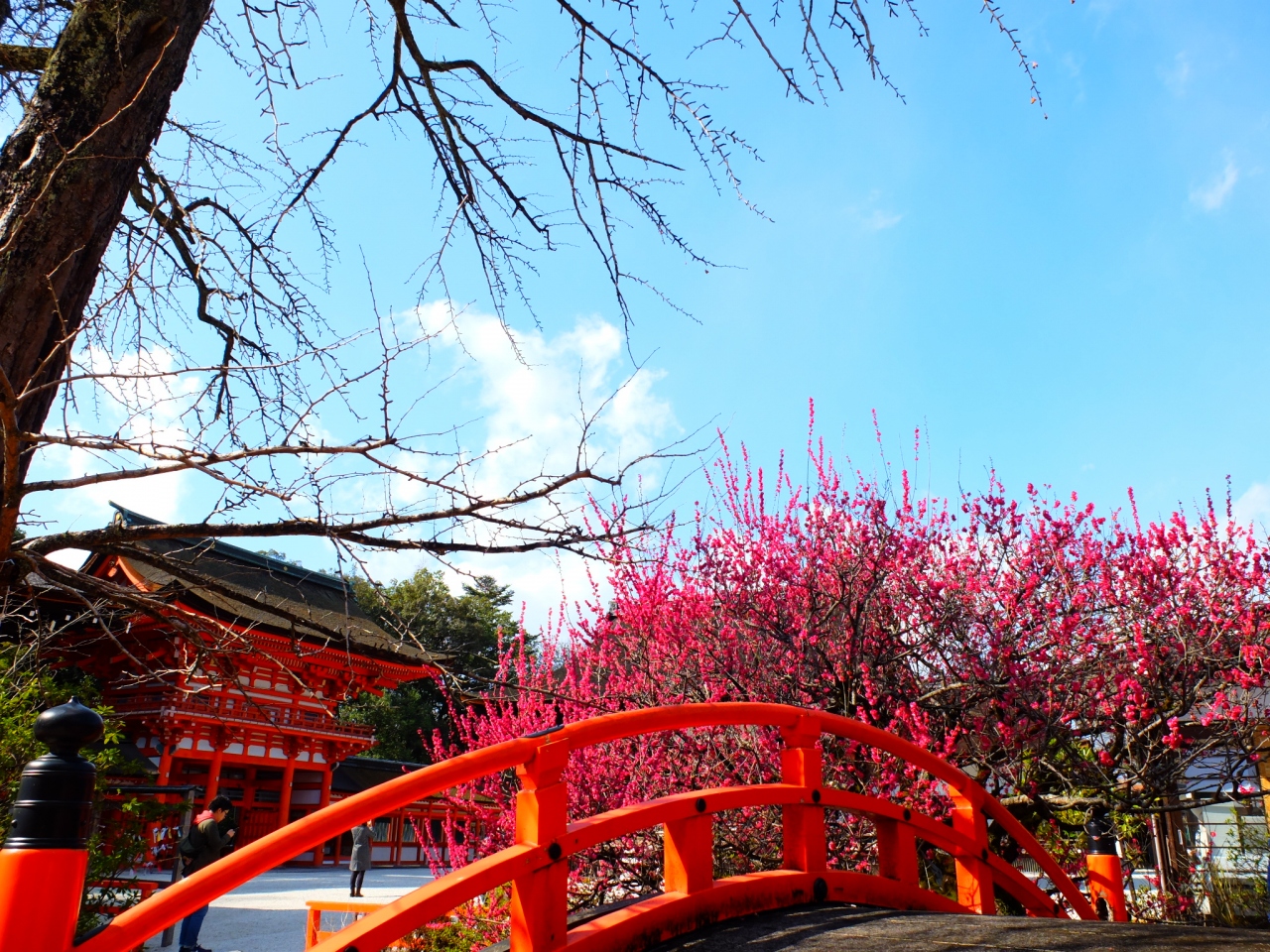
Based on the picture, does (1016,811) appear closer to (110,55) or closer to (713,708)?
(713,708)

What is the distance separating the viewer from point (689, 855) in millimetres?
2848

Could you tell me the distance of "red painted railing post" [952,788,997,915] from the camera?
400 centimetres

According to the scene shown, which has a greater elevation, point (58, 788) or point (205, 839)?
point (58, 788)

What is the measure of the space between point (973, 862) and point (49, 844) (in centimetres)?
382

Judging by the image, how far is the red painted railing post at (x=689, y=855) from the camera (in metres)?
2.83

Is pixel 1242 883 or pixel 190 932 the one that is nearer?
pixel 190 932

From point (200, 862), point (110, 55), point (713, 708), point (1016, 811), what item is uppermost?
point (110, 55)

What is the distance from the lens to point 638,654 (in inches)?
275

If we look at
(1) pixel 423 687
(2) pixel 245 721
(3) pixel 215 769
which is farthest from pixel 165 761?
(1) pixel 423 687

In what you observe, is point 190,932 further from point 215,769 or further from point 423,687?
point 423,687

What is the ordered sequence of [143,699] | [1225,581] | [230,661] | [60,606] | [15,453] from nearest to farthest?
[15,453] → [230,661] → [1225,581] → [60,606] → [143,699]

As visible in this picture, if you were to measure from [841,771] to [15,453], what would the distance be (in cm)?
533

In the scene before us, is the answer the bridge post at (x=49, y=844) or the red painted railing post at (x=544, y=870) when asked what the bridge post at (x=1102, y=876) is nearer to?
the red painted railing post at (x=544, y=870)

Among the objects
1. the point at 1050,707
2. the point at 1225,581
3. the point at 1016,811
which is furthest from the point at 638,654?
the point at 1225,581
